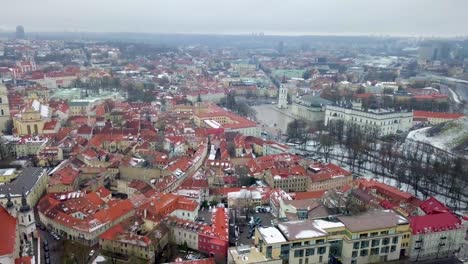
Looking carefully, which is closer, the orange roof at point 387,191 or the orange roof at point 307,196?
the orange roof at point 387,191

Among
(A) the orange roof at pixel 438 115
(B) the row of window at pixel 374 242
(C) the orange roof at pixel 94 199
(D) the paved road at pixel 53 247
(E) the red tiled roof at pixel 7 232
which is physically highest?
(E) the red tiled roof at pixel 7 232

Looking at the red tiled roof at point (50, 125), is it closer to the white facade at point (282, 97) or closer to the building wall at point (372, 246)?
the building wall at point (372, 246)

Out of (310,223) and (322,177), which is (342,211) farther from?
(322,177)

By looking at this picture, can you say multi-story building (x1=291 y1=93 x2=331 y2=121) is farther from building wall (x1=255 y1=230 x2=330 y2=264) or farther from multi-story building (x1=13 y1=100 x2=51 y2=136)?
building wall (x1=255 y1=230 x2=330 y2=264)

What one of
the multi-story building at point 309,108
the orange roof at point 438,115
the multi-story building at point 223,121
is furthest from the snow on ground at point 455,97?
the multi-story building at point 223,121

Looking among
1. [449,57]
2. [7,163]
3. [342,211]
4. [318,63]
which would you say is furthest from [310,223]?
[449,57]

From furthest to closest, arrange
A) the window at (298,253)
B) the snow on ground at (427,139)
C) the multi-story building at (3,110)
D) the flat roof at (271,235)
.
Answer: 1. the multi-story building at (3,110)
2. the snow on ground at (427,139)
3. the window at (298,253)
4. the flat roof at (271,235)

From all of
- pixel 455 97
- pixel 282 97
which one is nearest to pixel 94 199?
pixel 282 97

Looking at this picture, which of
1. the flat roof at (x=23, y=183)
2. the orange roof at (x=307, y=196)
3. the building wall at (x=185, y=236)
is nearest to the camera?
the building wall at (x=185, y=236)
